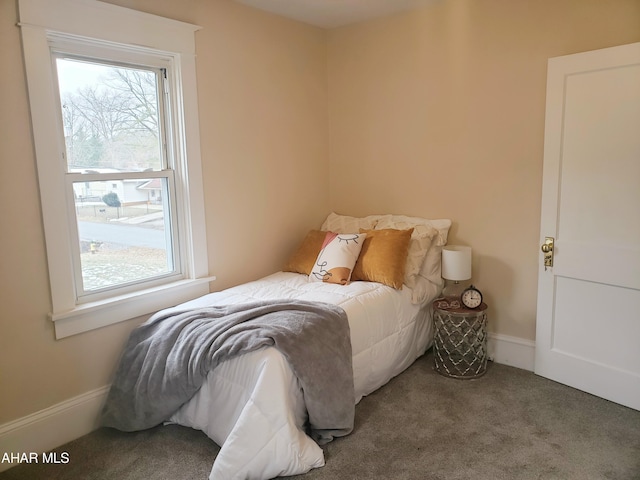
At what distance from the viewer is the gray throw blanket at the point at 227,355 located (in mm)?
2285

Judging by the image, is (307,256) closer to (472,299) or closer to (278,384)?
(472,299)

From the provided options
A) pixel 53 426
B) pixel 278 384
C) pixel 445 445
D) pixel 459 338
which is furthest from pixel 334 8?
pixel 53 426

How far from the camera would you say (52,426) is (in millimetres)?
2459

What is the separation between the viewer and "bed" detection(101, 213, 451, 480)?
2090mm

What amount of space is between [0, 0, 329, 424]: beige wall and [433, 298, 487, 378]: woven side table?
4.38 feet

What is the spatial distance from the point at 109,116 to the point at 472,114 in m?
2.31

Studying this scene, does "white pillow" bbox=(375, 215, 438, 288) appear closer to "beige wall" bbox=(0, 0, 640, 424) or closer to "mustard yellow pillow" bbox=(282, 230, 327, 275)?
"beige wall" bbox=(0, 0, 640, 424)

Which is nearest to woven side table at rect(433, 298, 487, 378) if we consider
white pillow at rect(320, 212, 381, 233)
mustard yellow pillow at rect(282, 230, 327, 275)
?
white pillow at rect(320, 212, 381, 233)

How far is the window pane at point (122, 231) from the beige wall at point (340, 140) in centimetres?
26

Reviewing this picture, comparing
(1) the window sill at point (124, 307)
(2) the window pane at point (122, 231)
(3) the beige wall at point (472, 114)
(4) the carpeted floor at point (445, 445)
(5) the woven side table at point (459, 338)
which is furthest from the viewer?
(5) the woven side table at point (459, 338)
